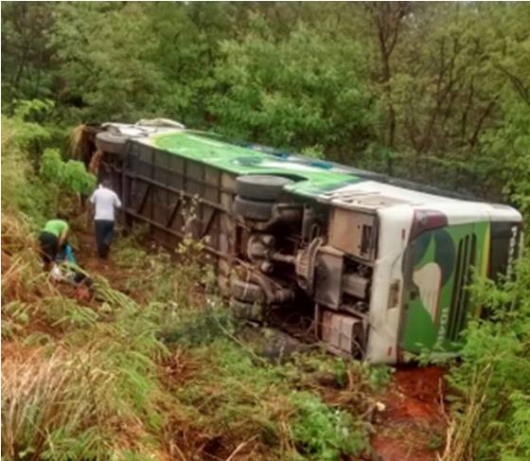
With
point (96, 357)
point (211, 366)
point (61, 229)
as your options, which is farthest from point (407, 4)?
point (96, 357)

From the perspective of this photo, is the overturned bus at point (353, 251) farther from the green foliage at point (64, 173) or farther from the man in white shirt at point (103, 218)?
the green foliage at point (64, 173)

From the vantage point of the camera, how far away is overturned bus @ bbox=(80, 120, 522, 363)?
8383 mm

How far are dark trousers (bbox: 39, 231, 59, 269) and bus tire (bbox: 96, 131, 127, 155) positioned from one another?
3.92 metres

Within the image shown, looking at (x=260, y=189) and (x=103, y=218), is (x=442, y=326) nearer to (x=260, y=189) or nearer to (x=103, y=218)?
(x=260, y=189)

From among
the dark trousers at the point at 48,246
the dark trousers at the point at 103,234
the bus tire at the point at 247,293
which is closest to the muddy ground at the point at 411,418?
the bus tire at the point at 247,293

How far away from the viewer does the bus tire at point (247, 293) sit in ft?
30.4

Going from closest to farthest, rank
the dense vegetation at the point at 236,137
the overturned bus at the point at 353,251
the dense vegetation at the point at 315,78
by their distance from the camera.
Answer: the dense vegetation at the point at 236,137, the overturned bus at the point at 353,251, the dense vegetation at the point at 315,78

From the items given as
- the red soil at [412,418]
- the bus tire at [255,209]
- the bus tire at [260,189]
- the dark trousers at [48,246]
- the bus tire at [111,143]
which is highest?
the bus tire at [260,189]

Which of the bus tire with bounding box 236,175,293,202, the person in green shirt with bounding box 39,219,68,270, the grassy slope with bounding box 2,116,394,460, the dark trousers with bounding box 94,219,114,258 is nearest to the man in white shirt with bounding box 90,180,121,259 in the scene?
the dark trousers with bounding box 94,219,114,258

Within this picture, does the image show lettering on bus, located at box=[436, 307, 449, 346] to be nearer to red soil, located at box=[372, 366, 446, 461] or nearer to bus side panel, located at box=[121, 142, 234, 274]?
red soil, located at box=[372, 366, 446, 461]

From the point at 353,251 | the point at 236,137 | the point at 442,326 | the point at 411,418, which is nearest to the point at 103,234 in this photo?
the point at 353,251

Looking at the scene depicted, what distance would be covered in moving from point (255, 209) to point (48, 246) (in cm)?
225

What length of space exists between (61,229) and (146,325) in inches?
123

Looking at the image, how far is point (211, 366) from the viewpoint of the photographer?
7.41m
